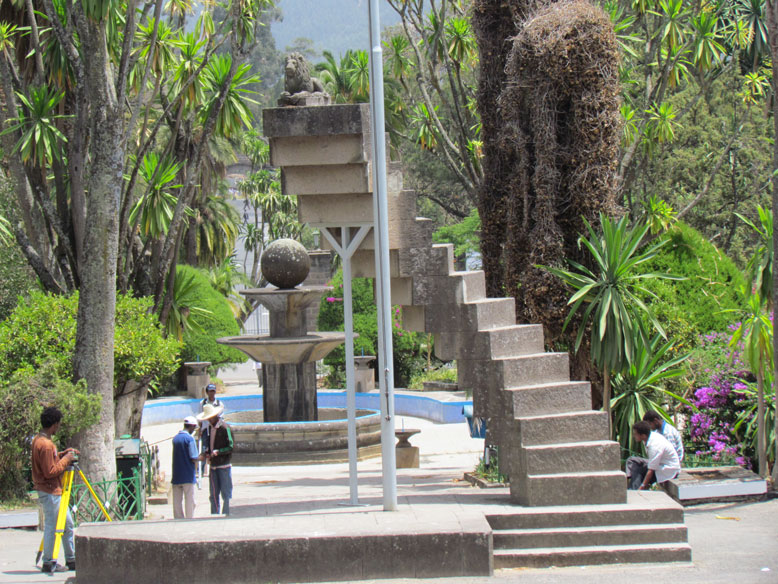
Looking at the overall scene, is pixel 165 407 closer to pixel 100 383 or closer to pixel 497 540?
pixel 100 383

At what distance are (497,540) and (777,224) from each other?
5.75 meters

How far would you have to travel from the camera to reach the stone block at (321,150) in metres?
9.22

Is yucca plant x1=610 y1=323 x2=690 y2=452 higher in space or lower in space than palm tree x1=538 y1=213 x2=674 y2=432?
lower

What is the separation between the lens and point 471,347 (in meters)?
9.35

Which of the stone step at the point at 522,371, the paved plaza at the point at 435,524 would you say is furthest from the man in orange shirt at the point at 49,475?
the stone step at the point at 522,371

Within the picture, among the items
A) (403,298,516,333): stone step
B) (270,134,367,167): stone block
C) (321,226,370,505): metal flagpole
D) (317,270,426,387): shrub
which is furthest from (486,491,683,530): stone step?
(317,270,426,387): shrub

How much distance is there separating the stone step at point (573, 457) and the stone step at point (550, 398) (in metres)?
0.37

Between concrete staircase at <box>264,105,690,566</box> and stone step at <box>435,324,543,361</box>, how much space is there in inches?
0.5

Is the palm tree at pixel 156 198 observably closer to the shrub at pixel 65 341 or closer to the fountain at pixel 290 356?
the shrub at pixel 65 341

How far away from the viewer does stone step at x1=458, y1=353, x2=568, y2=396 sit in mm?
8898

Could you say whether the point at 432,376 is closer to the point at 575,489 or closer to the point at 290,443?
the point at 290,443

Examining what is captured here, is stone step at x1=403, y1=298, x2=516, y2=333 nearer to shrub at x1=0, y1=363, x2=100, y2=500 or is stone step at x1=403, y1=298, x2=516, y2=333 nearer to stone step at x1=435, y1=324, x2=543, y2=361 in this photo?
stone step at x1=435, y1=324, x2=543, y2=361

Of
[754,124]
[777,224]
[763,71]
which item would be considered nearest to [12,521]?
[777,224]

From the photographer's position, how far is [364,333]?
91.2ft
